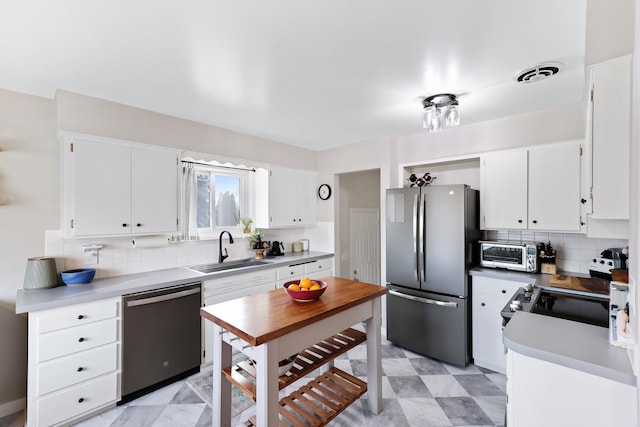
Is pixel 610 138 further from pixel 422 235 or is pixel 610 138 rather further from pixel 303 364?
pixel 303 364

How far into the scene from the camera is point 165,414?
210 cm

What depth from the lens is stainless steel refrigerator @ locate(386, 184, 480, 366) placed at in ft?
8.95

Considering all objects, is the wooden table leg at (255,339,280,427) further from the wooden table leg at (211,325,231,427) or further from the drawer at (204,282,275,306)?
the drawer at (204,282,275,306)

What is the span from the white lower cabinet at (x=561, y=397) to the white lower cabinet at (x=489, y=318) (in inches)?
58.7

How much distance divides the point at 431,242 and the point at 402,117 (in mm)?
1310

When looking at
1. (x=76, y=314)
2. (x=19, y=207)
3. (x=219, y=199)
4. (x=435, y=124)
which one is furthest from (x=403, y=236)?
(x=19, y=207)

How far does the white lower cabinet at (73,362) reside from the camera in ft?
6.04

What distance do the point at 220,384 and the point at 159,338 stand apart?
0.89 metres

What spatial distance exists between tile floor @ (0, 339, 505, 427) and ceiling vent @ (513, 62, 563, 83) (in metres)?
2.45

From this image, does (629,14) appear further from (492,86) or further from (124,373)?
(124,373)

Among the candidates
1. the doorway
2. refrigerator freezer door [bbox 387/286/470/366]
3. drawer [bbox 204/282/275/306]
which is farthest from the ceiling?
the doorway

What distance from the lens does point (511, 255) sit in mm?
2715

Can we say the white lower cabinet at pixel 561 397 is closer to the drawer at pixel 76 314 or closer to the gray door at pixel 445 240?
the gray door at pixel 445 240

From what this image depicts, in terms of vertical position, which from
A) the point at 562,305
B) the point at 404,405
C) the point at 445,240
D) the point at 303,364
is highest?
the point at 445,240
